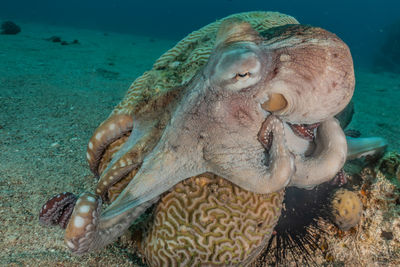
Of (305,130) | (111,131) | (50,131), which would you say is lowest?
(50,131)

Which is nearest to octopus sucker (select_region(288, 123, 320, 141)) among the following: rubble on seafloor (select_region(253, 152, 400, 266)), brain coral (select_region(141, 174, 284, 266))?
brain coral (select_region(141, 174, 284, 266))

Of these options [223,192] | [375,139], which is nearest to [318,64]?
[223,192]

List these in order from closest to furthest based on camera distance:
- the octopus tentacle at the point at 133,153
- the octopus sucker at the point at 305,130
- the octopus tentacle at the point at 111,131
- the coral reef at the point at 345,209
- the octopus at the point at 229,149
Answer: the octopus at the point at 229,149 < the octopus sucker at the point at 305,130 < the octopus tentacle at the point at 133,153 < the coral reef at the point at 345,209 < the octopus tentacle at the point at 111,131

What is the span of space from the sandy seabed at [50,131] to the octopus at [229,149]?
380 millimetres

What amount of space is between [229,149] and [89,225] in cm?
112

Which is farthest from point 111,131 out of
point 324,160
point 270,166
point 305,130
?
point 324,160

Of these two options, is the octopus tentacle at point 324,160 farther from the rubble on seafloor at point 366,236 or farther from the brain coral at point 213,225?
the rubble on seafloor at point 366,236

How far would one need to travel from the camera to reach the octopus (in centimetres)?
194

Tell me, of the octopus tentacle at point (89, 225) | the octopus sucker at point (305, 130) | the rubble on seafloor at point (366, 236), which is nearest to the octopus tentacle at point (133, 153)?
the octopus tentacle at point (89, 225)

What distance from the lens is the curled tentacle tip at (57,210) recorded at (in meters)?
2.70

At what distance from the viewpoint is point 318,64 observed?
190cm

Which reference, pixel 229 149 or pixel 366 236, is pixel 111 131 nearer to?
pixel 229 149

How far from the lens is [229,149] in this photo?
6.88ft

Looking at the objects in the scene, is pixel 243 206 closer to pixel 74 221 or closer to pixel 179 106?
pixel 179 106
